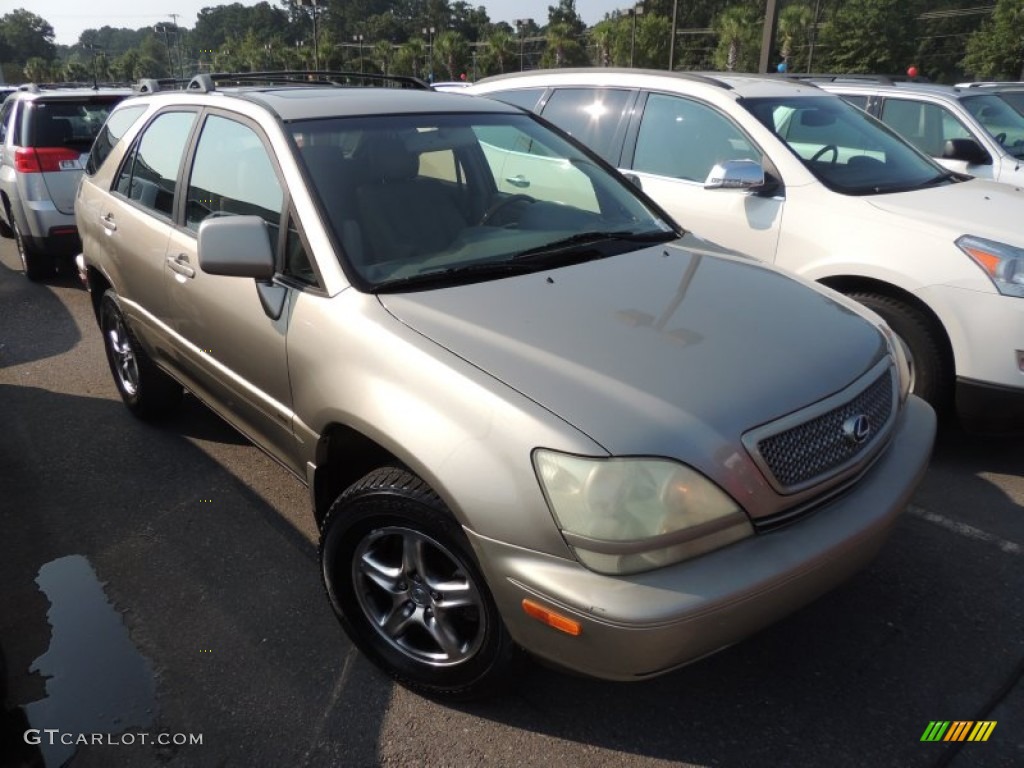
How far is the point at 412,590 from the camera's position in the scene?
7.99 ft

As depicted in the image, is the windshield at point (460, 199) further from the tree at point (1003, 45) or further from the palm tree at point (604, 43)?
the palm tree at point (604, 43)

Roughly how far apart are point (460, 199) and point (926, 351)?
2.37 meters

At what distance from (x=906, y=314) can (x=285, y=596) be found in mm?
3120

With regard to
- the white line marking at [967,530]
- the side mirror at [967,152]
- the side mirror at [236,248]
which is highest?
the side mirror at [236,248]

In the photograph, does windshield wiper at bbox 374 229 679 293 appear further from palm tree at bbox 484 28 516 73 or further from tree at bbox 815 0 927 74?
tree at bbox 815 0 927 74

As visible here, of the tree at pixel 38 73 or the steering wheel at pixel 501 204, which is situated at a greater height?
the steering wheel at pixel 501 204

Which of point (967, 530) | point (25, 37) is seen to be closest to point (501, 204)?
point (967, 530)

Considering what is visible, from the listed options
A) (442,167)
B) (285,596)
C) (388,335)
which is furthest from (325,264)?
(285,596)

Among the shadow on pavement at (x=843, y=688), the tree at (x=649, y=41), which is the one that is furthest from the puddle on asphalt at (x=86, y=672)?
the tree at (x=649, y=41)

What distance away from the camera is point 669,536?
1885 millimetres

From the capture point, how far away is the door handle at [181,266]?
3.25m

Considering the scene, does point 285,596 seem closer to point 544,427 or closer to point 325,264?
point 325,264

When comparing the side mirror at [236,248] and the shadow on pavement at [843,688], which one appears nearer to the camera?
the shadow on pavement at [843,688]

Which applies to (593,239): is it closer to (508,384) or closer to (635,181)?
(508,384)
